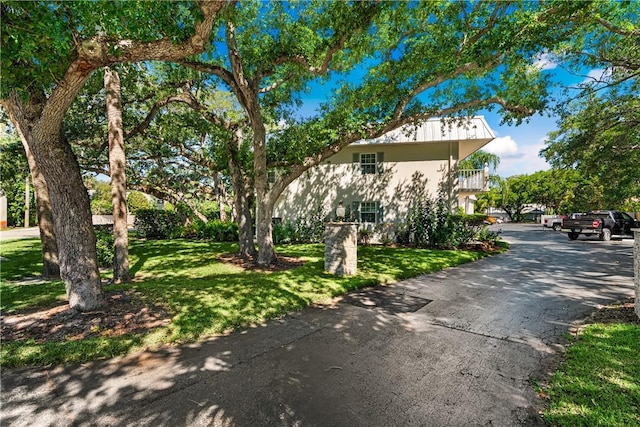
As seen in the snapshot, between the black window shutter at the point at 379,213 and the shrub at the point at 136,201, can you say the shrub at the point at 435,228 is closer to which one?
the black window shutter at the point at 379,213

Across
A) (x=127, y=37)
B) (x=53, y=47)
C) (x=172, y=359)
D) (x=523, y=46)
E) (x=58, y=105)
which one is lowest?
(x=172, y=359)

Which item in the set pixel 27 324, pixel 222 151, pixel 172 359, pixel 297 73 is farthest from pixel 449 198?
pixel 27 324

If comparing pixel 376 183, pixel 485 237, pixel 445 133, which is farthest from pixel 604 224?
pixel 376 183

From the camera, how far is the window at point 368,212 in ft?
51.4

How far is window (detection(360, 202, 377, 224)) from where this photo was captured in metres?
15.7

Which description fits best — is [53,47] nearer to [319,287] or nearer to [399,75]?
[319,287]

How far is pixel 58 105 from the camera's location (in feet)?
13.1

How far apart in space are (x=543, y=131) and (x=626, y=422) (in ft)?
54.2

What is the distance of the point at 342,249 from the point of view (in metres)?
7.66

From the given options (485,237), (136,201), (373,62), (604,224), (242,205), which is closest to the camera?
(373,62)

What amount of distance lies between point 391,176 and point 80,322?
14.0 meters

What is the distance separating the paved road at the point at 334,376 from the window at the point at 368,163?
11.3 m

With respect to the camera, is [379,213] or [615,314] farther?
[379,213]

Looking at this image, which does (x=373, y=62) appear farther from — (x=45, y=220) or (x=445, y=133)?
(x=45, y=220)
